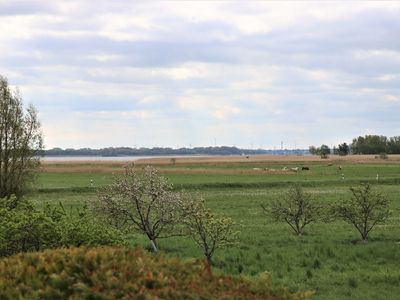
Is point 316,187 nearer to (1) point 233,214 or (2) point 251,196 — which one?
(2) point 251,196

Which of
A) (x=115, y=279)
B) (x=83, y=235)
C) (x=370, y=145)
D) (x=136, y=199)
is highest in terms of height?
(x=370, y=145)

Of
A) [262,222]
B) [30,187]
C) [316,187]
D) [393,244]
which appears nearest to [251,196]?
[316,187]

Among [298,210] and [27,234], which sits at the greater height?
[27,234]

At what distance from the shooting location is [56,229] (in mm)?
11039

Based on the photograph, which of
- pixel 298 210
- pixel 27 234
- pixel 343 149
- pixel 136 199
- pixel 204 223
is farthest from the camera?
pixel 343 149

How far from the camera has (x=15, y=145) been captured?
106ft

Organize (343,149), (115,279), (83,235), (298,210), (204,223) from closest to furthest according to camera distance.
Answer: (115,279), (83,235), (204,223), (298,210), (343,149)

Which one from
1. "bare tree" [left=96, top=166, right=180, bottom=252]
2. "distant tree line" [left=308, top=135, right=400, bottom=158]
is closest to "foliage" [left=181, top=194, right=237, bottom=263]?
"bare tree" [left=96, top=166, right=180, bottom=252]

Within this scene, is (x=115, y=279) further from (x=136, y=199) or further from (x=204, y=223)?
(x=204, y=223)

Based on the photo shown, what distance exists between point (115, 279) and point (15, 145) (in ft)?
94.2

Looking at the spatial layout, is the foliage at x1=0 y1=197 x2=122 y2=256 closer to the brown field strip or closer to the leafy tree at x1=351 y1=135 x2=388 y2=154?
the brown field strip

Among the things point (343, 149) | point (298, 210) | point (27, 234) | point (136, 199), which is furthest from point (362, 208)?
point (343, 149)

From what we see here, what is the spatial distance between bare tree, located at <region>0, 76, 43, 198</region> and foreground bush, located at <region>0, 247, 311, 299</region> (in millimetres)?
26769

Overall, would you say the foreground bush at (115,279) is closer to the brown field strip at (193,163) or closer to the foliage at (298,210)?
the foliage at (298,210)
